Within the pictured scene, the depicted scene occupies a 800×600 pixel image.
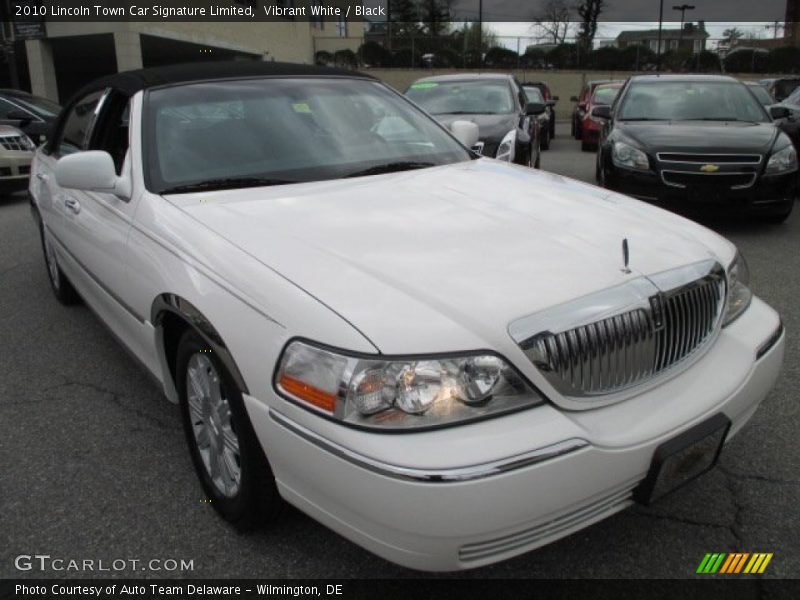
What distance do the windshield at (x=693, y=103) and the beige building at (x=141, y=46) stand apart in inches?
641

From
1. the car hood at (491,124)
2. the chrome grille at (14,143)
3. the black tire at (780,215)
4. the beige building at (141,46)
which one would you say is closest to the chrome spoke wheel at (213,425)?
the car hood at (491,124)

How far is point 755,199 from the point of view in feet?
21.5

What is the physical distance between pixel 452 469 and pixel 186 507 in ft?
4.46

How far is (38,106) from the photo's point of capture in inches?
492

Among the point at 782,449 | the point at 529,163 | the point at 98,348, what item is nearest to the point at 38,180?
the point at 98,348

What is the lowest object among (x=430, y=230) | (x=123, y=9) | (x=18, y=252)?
(x=18, y=252)

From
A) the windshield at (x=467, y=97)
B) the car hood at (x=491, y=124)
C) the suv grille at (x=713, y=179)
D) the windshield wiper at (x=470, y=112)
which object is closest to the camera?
the suv grille at (x=713, y=179)

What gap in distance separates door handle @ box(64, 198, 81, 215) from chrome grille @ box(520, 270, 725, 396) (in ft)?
8.91

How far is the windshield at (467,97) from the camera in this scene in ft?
29.6

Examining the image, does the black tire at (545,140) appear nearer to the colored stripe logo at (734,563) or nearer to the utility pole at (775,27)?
the colored stripe logo at (734,563)

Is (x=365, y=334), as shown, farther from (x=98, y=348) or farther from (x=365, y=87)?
(x=98, y=348)

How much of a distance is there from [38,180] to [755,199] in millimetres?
5938

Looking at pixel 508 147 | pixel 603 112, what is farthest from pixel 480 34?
pixel 508 147

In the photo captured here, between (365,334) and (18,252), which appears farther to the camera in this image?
(18,252)
